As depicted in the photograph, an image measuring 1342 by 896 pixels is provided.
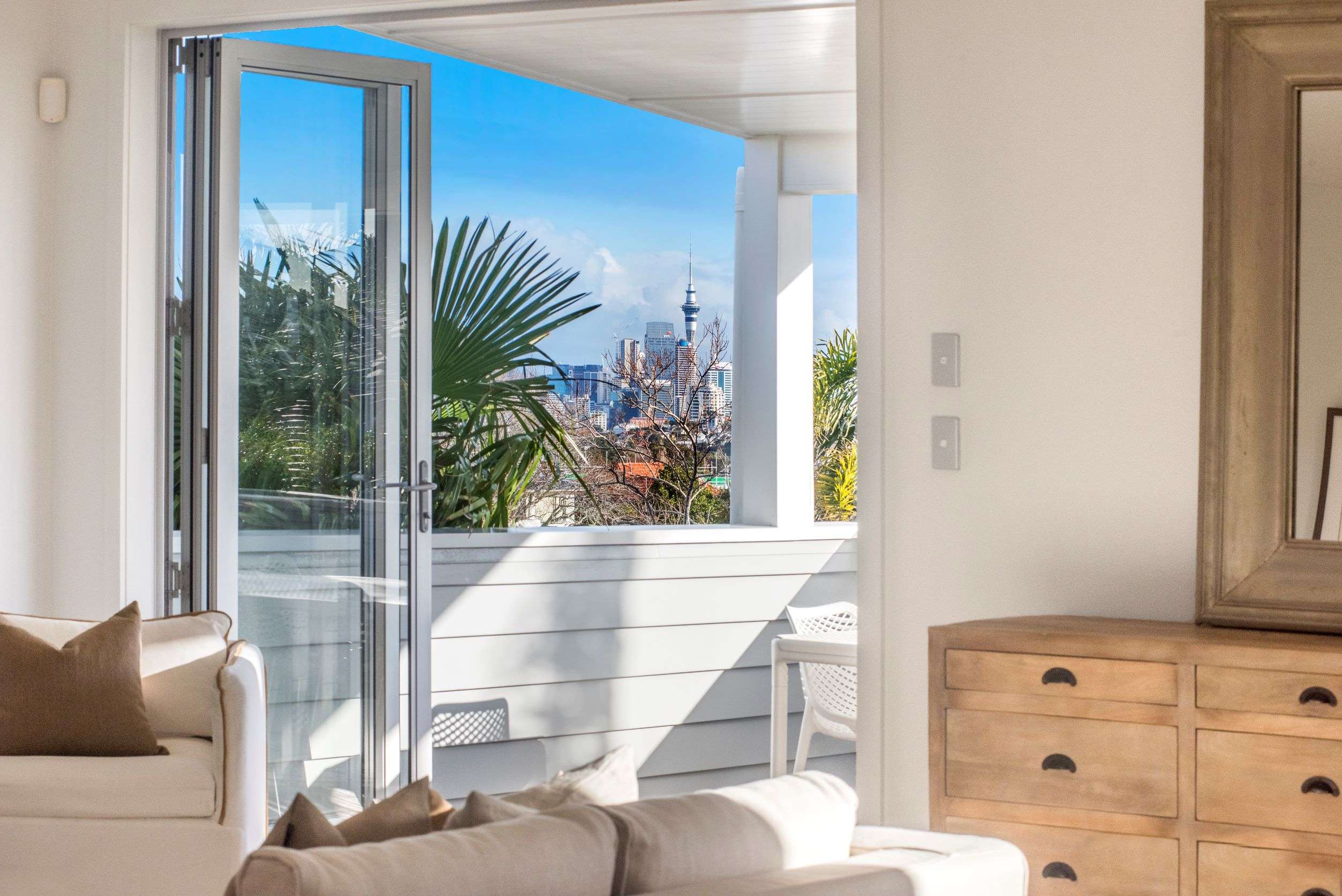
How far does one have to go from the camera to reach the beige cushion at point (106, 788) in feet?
8.68

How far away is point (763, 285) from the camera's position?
5191mm

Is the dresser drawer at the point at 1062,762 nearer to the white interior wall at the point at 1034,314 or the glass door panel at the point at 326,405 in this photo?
the white interior wall at the point at 1034,314

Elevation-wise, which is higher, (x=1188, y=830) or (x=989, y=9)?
(x=989, y=9)

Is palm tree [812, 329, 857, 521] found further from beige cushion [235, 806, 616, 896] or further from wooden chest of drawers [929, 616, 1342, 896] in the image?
beige cushion [235, 806, 616, 896]

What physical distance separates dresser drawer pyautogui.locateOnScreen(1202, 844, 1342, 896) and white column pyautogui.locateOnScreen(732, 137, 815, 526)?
2892 mm

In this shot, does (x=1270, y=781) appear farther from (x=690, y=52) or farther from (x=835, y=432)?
(x=835, y=432)

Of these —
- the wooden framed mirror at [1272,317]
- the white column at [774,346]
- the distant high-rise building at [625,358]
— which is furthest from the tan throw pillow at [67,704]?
the distant high-rise building at [625,358]

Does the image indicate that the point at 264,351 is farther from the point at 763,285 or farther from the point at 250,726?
the point at 763,285

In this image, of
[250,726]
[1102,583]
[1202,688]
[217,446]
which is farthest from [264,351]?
[1202,688]

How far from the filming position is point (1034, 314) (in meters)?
2.94

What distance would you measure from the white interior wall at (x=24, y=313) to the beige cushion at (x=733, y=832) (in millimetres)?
2864

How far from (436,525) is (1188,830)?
3.19 metres

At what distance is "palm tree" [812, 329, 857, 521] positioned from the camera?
19.9ft

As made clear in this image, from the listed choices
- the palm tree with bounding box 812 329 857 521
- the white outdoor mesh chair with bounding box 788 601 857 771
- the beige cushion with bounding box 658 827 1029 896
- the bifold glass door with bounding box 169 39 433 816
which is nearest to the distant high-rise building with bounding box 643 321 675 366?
the palm tree with bounding box 812 329 857 521
